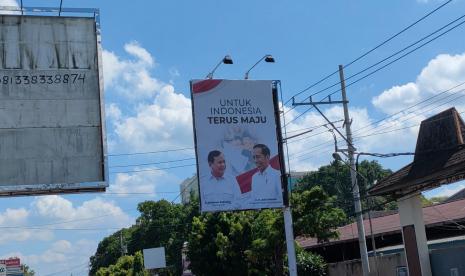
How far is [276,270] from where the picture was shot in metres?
27.6

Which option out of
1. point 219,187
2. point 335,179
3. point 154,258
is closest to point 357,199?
point 219,187

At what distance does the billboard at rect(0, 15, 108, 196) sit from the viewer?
669 inches

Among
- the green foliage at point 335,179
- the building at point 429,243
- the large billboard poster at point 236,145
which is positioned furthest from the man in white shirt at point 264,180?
the green foliage at point 335,179

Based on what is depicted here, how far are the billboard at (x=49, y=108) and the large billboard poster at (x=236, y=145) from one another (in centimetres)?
463

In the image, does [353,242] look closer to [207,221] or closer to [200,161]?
[207,221]

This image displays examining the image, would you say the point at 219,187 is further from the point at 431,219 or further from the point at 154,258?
the point at 154,258

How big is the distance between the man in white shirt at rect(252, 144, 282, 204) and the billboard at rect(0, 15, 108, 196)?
6303 millimetres

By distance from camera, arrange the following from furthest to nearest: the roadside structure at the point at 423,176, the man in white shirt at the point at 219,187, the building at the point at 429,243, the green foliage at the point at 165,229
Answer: the green foliage at the point at 165,229
the man in white shirt at the point at 219,187
the building at the point at 429,243
the roadside structure at the point at 423,176

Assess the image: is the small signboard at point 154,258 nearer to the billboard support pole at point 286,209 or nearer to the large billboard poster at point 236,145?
the billboard support pole at point 286,209

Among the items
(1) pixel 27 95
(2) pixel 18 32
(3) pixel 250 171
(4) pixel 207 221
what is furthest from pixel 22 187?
(4) pixel 207 221

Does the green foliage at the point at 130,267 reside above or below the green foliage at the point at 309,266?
above

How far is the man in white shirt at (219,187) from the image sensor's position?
21.3m

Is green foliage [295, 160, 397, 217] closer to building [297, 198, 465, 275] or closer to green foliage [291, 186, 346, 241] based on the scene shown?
building [297, 198, 465, 275]

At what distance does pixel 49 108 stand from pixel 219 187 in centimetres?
670
